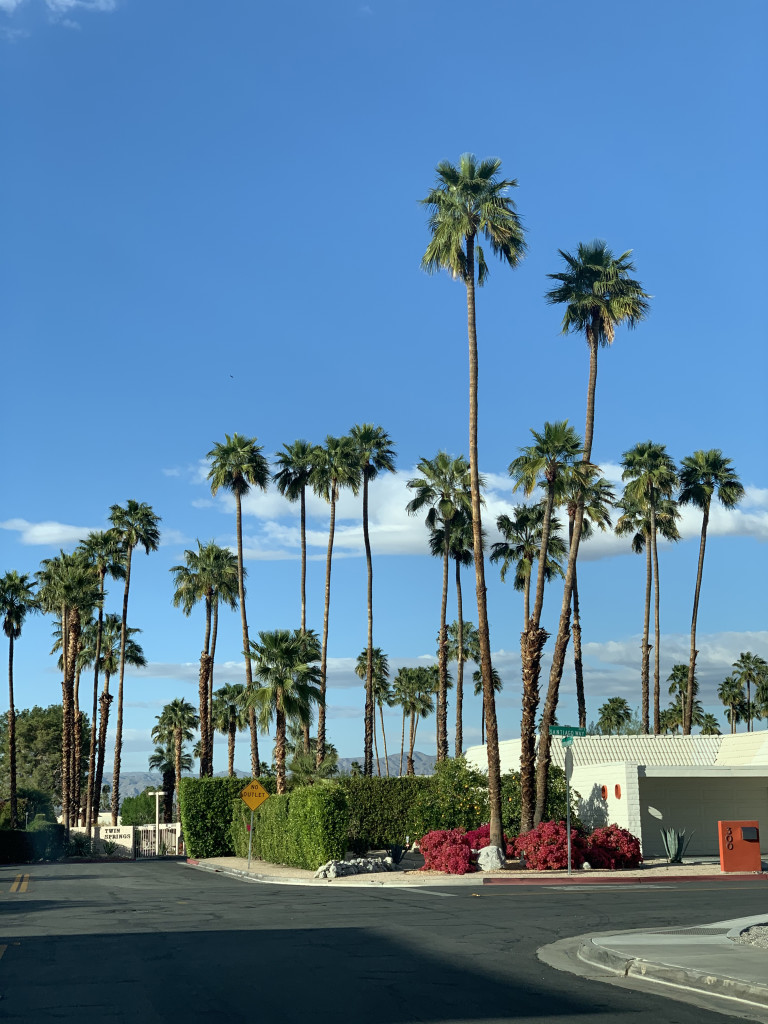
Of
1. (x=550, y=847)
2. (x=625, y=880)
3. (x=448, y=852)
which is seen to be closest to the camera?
(x=625, y=880)

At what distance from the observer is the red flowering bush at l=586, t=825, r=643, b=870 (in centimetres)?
3188

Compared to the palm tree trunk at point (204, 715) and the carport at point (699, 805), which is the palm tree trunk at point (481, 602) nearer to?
the carport at point (699, 805)

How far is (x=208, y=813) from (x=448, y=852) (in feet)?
59.3

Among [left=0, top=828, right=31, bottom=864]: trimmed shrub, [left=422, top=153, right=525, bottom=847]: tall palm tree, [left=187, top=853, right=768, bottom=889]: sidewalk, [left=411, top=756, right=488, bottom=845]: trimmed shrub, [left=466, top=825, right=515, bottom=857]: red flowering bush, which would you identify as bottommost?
[left=0, top=828, right=31, bottom=864]: trimmed shrub

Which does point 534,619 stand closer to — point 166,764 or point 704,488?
point 704,488

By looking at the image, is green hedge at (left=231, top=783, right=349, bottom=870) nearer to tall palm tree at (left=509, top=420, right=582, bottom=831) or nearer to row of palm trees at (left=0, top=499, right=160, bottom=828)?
tall palm tree at (left=509, top=420, right=582, bottom=831)

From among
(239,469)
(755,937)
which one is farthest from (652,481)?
(755,937)

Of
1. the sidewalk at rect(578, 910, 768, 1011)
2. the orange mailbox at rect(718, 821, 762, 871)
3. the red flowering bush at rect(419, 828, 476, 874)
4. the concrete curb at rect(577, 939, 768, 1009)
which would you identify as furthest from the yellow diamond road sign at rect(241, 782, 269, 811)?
the concrete curb at rect(577, 939, 768, 1009)

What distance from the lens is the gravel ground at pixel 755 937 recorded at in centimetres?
1282

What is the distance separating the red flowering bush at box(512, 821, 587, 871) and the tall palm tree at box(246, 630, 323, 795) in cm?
1396

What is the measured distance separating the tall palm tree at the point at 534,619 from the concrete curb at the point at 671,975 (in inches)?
823

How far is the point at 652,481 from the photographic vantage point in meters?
57.2

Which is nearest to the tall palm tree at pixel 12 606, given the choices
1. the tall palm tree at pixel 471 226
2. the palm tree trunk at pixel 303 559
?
the palm tree trunk at pixel 303 559

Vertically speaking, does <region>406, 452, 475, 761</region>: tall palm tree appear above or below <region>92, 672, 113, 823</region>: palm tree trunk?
above
